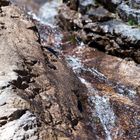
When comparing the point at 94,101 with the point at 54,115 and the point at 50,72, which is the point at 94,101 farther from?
the point at 54,115

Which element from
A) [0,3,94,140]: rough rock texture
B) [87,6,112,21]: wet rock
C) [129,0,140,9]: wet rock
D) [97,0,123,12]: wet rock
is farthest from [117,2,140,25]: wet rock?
[0,3,94,140]: rough rock texture

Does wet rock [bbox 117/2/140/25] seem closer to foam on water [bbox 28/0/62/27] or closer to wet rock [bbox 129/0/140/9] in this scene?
wet rock [bbox 129/0/140/9]

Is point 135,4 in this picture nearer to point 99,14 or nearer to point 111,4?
point 111,4

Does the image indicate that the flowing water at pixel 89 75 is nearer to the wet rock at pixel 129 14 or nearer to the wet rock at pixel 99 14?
the wet rock at pixel 99 14

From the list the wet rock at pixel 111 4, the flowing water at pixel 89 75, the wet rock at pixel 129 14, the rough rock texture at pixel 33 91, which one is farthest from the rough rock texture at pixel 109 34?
the rough rock texture at pixel 33 91

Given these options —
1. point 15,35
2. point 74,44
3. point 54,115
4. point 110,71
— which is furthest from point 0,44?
point 74,44

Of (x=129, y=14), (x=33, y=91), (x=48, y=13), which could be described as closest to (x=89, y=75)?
(x=129, y=14)

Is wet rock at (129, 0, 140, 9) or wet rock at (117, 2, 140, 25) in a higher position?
wet rock at (129, 0, 140, 9)
